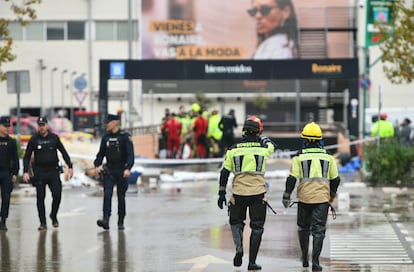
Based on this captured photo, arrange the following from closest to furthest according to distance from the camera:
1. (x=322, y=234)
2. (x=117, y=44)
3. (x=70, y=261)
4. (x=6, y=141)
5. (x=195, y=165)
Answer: (x=322, y=234) → (x=70, y=261) → (x=6, y=141) → (x=195, y=165) → (x=117, y=44)

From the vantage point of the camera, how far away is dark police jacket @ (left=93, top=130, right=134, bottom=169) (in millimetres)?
16359

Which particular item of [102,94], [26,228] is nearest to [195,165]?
[102,94]

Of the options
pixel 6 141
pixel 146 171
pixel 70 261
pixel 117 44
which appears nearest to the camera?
pixel 70 261

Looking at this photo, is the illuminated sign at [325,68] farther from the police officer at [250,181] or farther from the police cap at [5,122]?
the police officer at [250,181]

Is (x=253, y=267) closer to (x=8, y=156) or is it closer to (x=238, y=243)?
(x=238, y=243)

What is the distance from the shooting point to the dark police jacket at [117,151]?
16359 mm

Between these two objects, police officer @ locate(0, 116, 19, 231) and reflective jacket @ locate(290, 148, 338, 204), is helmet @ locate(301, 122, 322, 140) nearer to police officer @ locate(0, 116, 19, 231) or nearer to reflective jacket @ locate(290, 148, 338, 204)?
reflective jacket @ locate(290, 148, 338, 204)

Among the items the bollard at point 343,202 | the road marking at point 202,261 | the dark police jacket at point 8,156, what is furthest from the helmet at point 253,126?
the bollard at point 343,202

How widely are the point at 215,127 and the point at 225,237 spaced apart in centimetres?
1915

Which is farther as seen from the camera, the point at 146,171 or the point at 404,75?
the point at 146,171

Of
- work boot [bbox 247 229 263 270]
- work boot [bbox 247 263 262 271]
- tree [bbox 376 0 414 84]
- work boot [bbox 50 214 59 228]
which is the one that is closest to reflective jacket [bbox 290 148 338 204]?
work boot [bbox 247 229 263 270]

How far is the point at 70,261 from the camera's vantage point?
13125mm

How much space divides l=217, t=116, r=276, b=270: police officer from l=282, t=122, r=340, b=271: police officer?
0.33 m

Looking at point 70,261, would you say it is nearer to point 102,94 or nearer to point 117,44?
point 102,94
